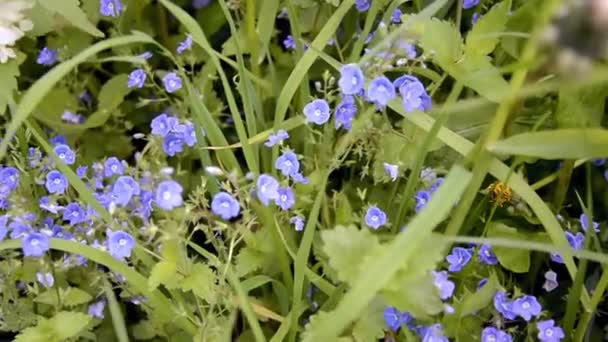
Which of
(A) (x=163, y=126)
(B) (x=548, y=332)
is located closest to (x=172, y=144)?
(A) (x=163, y=126)

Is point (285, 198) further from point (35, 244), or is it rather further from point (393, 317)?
point (35, 244)

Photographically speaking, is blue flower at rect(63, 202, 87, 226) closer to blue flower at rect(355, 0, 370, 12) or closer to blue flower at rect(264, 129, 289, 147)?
blue flower at rect(264, 129, 289, 147)

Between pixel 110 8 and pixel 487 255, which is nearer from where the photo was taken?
pixel 487 255

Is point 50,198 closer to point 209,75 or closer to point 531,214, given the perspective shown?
point 209,75

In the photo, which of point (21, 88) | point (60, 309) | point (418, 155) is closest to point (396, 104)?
point (418, 155)

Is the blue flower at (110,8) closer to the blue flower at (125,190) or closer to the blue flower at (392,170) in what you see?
the blue flower at (125,190)

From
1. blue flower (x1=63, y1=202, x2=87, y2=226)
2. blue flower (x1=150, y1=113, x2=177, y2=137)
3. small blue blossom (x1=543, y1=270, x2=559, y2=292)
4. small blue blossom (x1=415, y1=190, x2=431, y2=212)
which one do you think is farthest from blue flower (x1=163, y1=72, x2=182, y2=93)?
small blue blossom (x1=543, y1=270, x2=559, y2=292)
